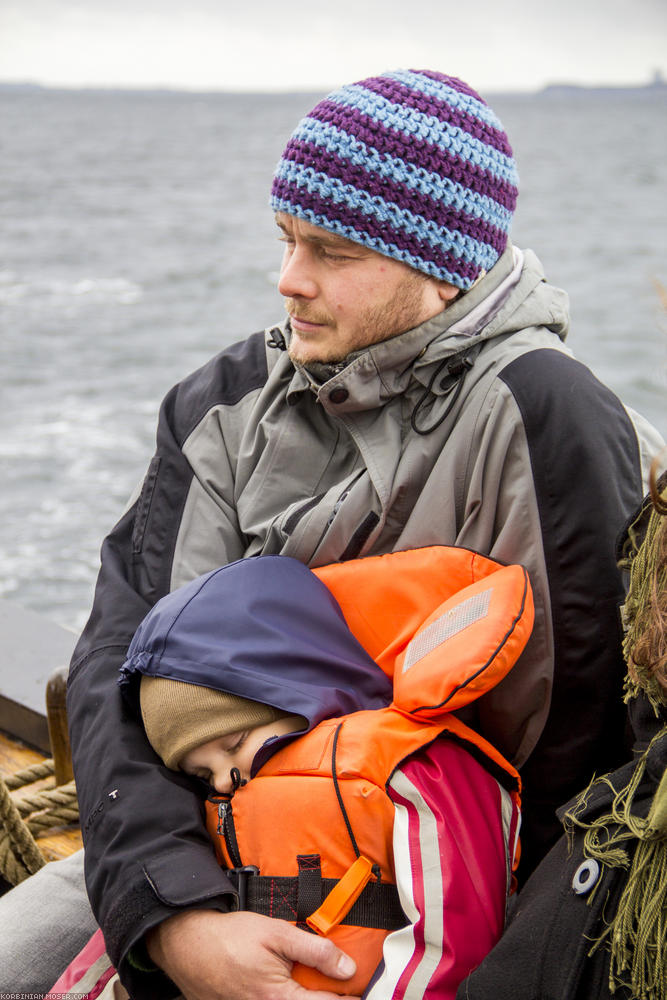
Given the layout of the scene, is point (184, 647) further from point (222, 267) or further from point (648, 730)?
point (222, 267)

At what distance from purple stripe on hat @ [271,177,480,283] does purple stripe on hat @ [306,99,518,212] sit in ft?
0.24

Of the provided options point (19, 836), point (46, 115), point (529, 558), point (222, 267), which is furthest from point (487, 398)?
point (46, 115)

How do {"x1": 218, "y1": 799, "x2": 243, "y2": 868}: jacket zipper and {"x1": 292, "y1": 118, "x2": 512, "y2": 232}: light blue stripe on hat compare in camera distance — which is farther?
{"x1": 292, "y1": 118, "x2": 512, "y2": 232}: light blue stripe on hat

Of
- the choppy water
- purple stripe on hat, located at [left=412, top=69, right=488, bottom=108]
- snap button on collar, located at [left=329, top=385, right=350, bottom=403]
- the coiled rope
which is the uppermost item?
purple stripe on hat, located at [left=412, top=69, right=488, bottom=108]

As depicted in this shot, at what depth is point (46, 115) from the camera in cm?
8688

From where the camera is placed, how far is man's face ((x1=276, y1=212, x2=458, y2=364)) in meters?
1.96

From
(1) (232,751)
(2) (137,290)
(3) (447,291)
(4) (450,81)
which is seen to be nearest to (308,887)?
(1) (232,751)

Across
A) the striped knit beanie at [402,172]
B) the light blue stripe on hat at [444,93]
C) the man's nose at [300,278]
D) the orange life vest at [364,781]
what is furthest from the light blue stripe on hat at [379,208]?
the orange life vest at [364,781]

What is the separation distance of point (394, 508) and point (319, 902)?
0.71 meters

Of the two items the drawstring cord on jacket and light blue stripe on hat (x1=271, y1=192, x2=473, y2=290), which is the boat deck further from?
light blue stripe on hat (x1=271, y1=192, x2=473, y2=290)

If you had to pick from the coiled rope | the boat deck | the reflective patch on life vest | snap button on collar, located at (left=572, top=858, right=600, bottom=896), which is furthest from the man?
the boat deck

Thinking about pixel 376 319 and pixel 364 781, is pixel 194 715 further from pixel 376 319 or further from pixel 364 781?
pixel 376 319

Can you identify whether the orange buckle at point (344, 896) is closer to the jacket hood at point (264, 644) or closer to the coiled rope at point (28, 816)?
the jacket hood at point (264, 644)

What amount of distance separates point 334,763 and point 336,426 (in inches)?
28.3
